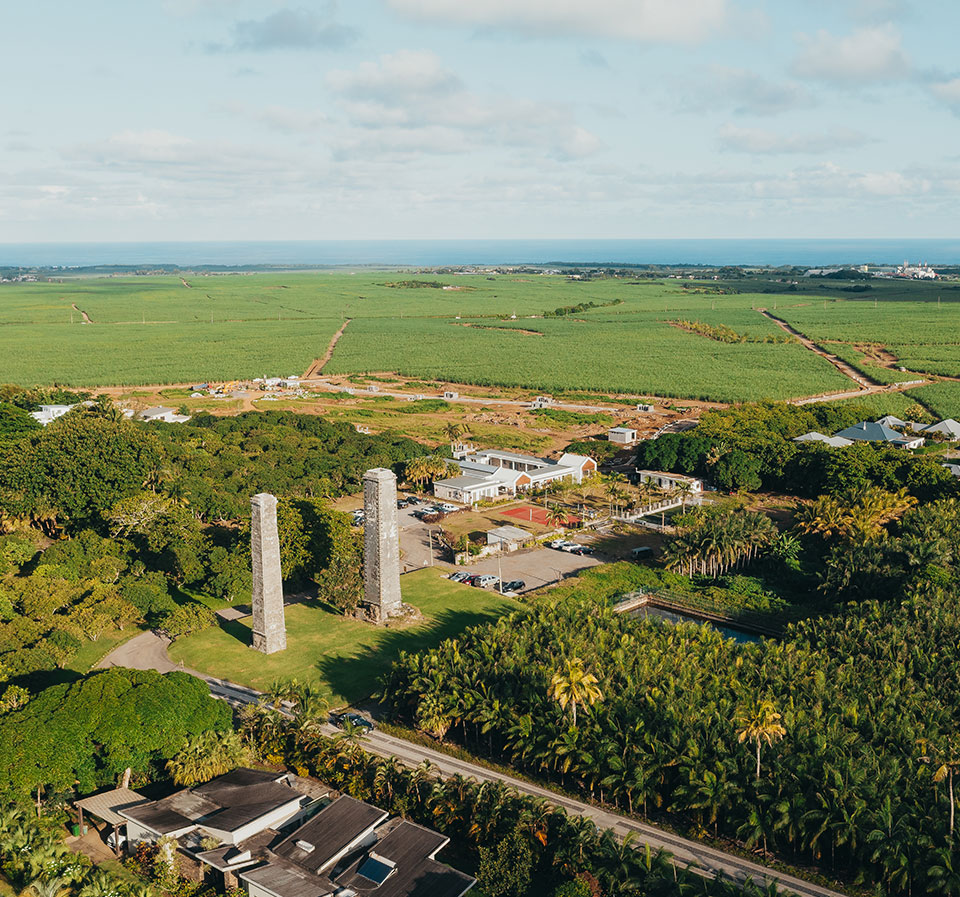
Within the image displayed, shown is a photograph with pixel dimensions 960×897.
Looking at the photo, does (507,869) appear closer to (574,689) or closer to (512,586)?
(574,689)

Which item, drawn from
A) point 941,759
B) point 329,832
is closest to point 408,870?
point 329,832

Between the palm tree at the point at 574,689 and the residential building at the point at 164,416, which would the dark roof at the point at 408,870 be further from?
the residential building at the point at 164,416

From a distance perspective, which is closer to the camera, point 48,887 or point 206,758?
point 48,887

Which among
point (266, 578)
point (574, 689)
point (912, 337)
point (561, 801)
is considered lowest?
point (561, 801)

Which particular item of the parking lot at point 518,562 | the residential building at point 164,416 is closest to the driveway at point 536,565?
the parking lot at point 518,562

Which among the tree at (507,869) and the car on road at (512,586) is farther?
the car on road at (512,586)

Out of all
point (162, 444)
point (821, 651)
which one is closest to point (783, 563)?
point (821, 651)

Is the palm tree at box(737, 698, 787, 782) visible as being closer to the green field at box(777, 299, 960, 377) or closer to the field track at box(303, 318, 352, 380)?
the green field at box(777, 299, 960, 377)
